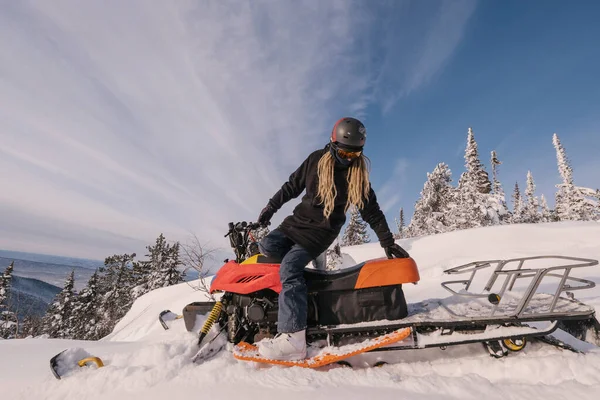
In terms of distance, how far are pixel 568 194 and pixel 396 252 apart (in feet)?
139

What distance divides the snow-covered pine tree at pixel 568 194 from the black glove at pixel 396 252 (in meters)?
37.1

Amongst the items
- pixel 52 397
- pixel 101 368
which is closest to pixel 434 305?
pixel 101 368

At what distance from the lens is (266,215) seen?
381cm

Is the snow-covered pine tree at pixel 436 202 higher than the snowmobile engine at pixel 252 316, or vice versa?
the snow-covered pine tree at pixel 436 202

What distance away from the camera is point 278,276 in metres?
3.16

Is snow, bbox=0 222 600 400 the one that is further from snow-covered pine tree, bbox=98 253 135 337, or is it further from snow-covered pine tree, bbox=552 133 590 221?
snow-covered pine tree, bbox=552 133 590 221

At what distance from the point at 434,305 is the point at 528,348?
0.85 metres

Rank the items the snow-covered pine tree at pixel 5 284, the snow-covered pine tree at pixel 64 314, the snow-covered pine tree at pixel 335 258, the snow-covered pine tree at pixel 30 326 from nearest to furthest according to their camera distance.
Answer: the snow-covered pine tree at pixel 335 258, the snow-covered pine tree at pixel 5 284, the snow-covered pine tree at pixel 64 314, the snow-covered pine tree at pixel 30 326

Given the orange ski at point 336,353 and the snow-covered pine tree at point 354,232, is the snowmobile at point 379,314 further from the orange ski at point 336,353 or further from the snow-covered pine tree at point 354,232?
the snow-covered pine tree at point 354,232

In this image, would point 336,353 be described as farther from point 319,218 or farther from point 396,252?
point 319,218

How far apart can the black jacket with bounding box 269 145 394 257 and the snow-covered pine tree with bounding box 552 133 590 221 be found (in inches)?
1461

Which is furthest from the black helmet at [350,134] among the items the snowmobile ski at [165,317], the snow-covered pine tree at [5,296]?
the snow-covered pine tree at [5,296]

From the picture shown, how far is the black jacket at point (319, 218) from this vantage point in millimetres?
3316

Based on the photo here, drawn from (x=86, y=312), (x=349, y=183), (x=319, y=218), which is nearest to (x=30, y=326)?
(x=86, y=312)
